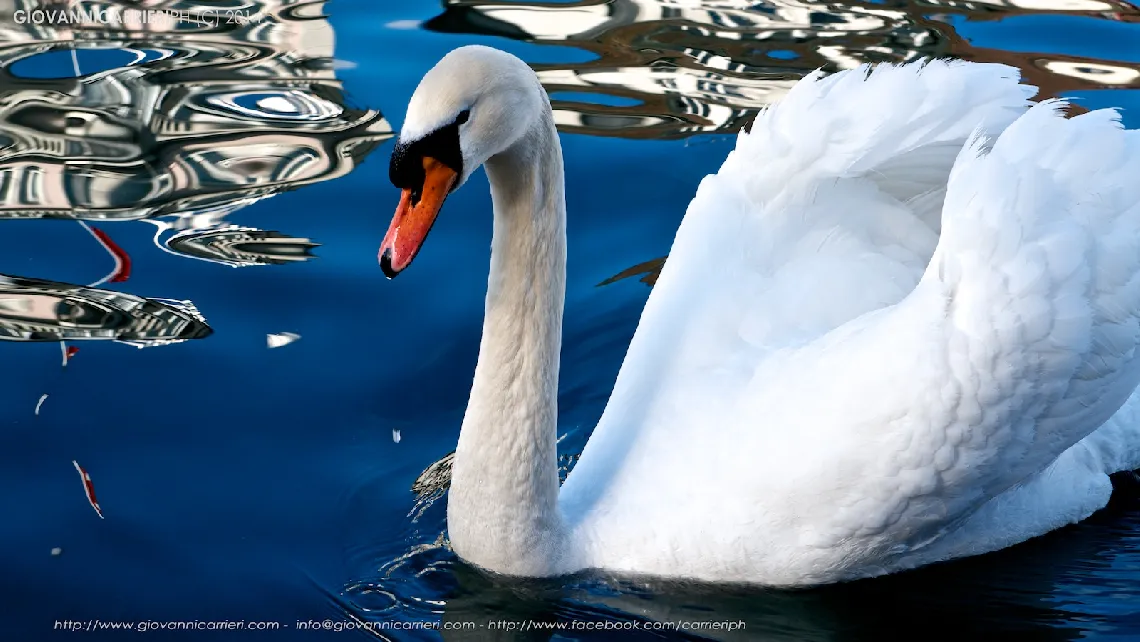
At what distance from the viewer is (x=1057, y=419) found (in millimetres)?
5254

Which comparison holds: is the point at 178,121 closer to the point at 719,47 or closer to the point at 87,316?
the point at 87,316

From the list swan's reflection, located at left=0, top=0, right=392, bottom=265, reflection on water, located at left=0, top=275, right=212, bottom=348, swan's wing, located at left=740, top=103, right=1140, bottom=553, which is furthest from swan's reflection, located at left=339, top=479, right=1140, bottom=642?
swan's reflection, located at left=0, top=0, right=392, bottom=265

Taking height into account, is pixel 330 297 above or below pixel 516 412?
below

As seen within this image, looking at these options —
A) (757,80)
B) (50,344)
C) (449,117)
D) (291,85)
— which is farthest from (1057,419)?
(291,85)

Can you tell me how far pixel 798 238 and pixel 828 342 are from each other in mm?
825

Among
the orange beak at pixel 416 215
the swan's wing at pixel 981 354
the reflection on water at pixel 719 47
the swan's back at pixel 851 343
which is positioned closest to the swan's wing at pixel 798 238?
the swan's back at pixel 851 343

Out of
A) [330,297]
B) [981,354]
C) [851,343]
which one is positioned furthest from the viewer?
[330,297]

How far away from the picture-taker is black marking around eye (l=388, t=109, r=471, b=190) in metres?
4.33

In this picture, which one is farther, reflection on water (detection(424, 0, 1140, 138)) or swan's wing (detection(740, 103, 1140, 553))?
reflection on water (detection(424, 0, 1140, 138))

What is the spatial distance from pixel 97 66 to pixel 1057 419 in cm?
737

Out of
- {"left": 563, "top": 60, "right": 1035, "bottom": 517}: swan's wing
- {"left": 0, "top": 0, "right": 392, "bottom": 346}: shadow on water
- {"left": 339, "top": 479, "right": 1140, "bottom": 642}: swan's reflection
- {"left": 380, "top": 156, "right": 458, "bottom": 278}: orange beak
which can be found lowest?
{"left": 339, "top": 479, "right": 1140, "bottom": 642}: swan's reflection

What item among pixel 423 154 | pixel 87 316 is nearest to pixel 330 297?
pixel 87 316

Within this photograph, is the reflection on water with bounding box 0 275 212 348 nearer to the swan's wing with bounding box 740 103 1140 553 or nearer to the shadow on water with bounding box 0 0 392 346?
the shadow on water with bounding box 0 0 392 346

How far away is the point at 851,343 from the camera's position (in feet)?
16.9
